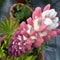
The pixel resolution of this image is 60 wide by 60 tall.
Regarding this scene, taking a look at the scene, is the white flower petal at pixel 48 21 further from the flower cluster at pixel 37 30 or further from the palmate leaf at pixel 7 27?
the palmate leaf at pixel 7 27

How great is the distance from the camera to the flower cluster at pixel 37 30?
26.5 inches

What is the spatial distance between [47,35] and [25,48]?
91mm

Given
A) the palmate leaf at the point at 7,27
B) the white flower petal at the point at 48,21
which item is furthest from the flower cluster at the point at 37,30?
the palmate leaf at the point at 7,27

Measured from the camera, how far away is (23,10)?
1.32 meters

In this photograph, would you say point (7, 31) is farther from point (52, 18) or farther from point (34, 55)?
point (52, 18)

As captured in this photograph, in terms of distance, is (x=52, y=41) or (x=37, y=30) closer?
(x=37, y=30)

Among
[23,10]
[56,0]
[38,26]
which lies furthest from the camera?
[56,0]

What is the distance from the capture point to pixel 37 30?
2.23ft

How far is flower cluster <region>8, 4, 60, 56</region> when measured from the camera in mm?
672

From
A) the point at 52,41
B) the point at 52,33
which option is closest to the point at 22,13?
the point at 52,41

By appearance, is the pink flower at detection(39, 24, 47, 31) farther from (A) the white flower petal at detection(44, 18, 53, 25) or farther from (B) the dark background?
(B) the dark background

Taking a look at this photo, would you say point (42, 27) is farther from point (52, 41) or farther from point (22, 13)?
point (52, 41)

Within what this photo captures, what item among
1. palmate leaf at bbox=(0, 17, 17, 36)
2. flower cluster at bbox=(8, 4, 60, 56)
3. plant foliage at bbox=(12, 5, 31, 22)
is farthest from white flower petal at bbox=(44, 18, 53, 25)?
plant foliage at bbox=(12, 5, 31, 22)

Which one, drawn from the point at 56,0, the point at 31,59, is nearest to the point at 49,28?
the point at 31,59
